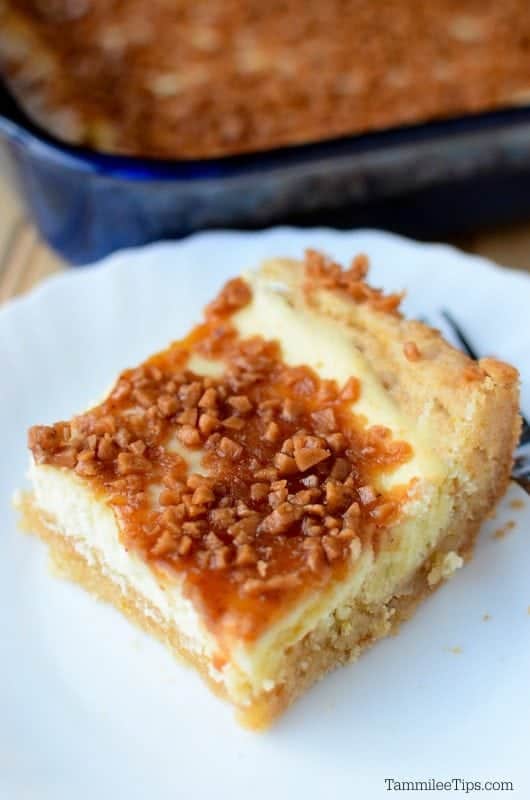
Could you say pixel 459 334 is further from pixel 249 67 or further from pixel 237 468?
pixel 249 67

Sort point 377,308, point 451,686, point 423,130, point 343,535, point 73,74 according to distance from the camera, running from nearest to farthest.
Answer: point 343,535, point 451,686, point 377,308, point 423,130, point 73,74

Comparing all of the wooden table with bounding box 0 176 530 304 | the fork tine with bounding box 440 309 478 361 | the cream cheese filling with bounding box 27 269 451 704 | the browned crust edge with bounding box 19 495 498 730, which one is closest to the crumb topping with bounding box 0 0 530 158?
the wooden table with bounding box 0 176 530 304

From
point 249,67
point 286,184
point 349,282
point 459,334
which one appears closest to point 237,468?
point 349,282

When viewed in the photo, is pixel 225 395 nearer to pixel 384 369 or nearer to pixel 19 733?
pixel 384 369

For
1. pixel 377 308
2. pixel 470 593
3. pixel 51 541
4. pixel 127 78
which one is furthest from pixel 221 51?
pixel 470 593

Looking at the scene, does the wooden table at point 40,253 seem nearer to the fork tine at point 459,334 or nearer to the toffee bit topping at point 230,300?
the fork tine at point 459,334

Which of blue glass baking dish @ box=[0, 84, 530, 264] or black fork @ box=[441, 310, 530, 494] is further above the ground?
blue glass baking dish @ box=[0, 84, 530, 264]

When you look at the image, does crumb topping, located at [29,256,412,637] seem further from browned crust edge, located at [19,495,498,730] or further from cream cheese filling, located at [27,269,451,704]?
browned crust edge, located at [19,495,498,730]
